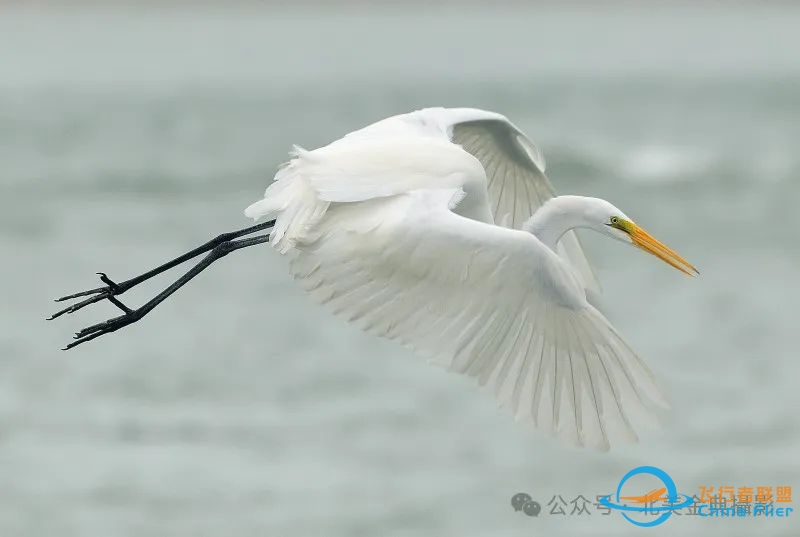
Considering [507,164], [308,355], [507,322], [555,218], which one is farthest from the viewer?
[308,355]

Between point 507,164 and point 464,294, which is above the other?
point 507,164

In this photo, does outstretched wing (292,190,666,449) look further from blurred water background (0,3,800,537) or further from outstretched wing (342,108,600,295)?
outstretched wing (342,108,600,295)

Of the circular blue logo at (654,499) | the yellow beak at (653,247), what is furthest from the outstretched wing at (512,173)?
the circular blue logo at (654,499)

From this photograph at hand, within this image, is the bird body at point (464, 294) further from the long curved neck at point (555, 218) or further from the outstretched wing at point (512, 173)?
the outstretched wing at point (512, 173)

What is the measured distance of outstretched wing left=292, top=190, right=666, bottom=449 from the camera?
4.61 metres

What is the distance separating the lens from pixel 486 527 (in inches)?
289

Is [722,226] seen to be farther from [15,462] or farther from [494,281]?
[494,281]

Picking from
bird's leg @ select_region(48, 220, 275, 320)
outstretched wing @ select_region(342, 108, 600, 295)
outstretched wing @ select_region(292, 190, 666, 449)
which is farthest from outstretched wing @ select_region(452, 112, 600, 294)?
outstretched wing @ select_region(292, 190, 666, 449)

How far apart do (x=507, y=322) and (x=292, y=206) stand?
942 millimetres

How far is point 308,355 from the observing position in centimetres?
1025

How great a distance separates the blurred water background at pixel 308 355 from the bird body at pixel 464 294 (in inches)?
12.7

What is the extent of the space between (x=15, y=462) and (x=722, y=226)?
32.2 feet

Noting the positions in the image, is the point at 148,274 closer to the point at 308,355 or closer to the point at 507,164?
the point at 507,164

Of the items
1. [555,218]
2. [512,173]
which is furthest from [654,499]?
[555,218]
